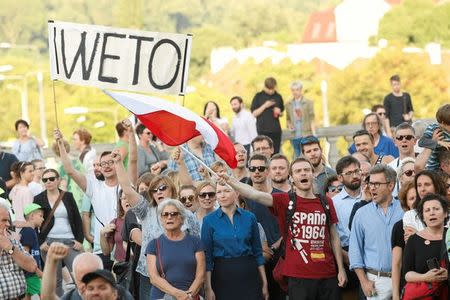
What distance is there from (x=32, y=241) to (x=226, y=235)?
2.00 m

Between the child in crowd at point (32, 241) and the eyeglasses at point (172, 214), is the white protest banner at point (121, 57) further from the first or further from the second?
the eyeglasses at point (172, 214)

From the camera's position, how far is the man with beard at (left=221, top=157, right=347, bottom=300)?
12617 millimetres

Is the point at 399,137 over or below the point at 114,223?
over

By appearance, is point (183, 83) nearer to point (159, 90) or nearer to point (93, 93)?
point (159, 90)

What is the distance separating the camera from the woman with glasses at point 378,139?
16.8m

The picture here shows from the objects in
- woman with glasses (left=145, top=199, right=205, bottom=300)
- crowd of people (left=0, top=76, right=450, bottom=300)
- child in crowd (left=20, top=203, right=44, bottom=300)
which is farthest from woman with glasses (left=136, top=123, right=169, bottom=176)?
woman with glasses (left=145, top=199, right=205, bottom=300)

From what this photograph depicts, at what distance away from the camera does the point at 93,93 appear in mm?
116188

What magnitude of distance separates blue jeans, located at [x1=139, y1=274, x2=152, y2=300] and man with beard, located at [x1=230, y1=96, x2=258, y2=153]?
10.4 metres

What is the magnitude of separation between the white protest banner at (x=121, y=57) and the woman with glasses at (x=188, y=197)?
3.92ft

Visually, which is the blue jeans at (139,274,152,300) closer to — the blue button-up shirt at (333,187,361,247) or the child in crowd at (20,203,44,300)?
the child in crowd at (20,203,44,300)

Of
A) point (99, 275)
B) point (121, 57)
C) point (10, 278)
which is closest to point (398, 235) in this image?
point (10, 278)

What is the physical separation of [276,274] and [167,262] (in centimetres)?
107

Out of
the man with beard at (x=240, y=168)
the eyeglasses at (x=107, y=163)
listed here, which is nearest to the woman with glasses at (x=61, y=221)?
the eyeglasses at (x=107, y=163)

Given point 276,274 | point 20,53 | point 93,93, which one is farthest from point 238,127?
point 20,53
